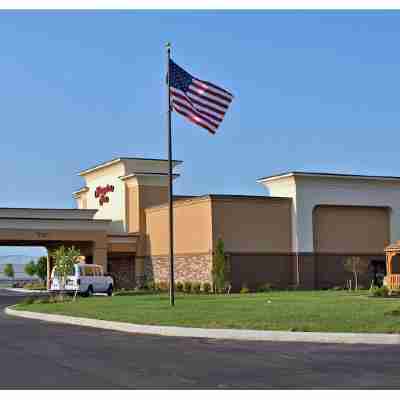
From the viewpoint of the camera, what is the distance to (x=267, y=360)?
13.5m

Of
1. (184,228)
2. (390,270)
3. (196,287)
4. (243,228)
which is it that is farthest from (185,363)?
(184,228)

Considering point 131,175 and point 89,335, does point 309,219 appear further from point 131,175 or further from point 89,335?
point 89,335

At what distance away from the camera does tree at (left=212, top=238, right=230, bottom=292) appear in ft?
141

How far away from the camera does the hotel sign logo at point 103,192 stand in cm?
5725

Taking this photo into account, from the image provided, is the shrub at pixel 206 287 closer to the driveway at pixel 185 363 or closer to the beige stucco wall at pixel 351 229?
the beige stucco wall at pixel 351 229

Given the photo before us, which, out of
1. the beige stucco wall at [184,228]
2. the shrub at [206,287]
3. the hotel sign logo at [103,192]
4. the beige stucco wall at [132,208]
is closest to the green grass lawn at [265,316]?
the shrub at [206,287]

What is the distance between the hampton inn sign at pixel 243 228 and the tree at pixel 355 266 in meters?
0.73

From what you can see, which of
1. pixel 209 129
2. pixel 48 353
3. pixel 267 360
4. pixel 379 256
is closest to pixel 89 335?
pixel 48 353

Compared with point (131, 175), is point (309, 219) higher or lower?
lower

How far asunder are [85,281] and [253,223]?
10878 mm

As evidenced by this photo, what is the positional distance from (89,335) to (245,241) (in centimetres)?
2711

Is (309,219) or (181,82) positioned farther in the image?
(309,219)

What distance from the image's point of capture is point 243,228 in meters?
45.7
